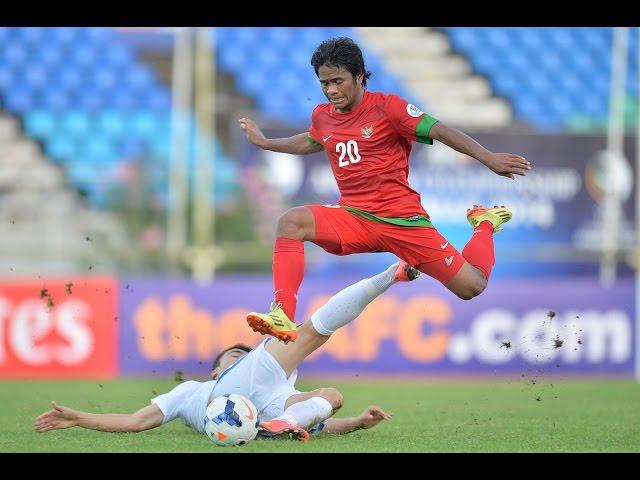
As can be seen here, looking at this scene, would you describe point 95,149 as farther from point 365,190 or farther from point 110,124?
point 365,190

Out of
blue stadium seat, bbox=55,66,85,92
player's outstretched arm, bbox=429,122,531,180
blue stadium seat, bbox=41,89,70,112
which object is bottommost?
player's outstretched arm, bbox=429,122,531,180

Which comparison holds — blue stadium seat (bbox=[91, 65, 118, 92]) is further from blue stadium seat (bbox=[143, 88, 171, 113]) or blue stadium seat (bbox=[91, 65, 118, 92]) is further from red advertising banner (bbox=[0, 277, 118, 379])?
red advertising banner (bbox=[0, 277, 118, 379])

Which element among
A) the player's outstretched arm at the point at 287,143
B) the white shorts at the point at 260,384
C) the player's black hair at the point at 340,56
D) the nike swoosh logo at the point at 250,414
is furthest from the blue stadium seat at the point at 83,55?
the nike swoosh logo at the point at 250,414

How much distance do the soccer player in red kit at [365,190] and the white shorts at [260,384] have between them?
32 centimetres

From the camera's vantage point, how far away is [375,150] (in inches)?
271

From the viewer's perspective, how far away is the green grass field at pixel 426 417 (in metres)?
6.16

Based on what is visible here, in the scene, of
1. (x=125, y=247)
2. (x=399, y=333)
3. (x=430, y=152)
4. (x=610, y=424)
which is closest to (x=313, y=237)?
(x=610, y=424)

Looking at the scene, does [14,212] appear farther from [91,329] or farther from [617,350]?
[617,350]


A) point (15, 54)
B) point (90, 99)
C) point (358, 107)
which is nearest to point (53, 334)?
point (90, 99)

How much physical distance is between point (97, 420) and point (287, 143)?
2170 mm

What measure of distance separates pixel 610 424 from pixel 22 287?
6.59 meters

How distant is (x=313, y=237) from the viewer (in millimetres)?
6812

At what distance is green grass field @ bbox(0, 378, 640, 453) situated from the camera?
6156mm

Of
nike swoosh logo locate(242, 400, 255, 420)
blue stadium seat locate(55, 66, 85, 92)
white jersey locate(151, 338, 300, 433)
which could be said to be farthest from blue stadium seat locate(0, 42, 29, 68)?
nike swoosh logo locate(242, 400, 255, 420)
